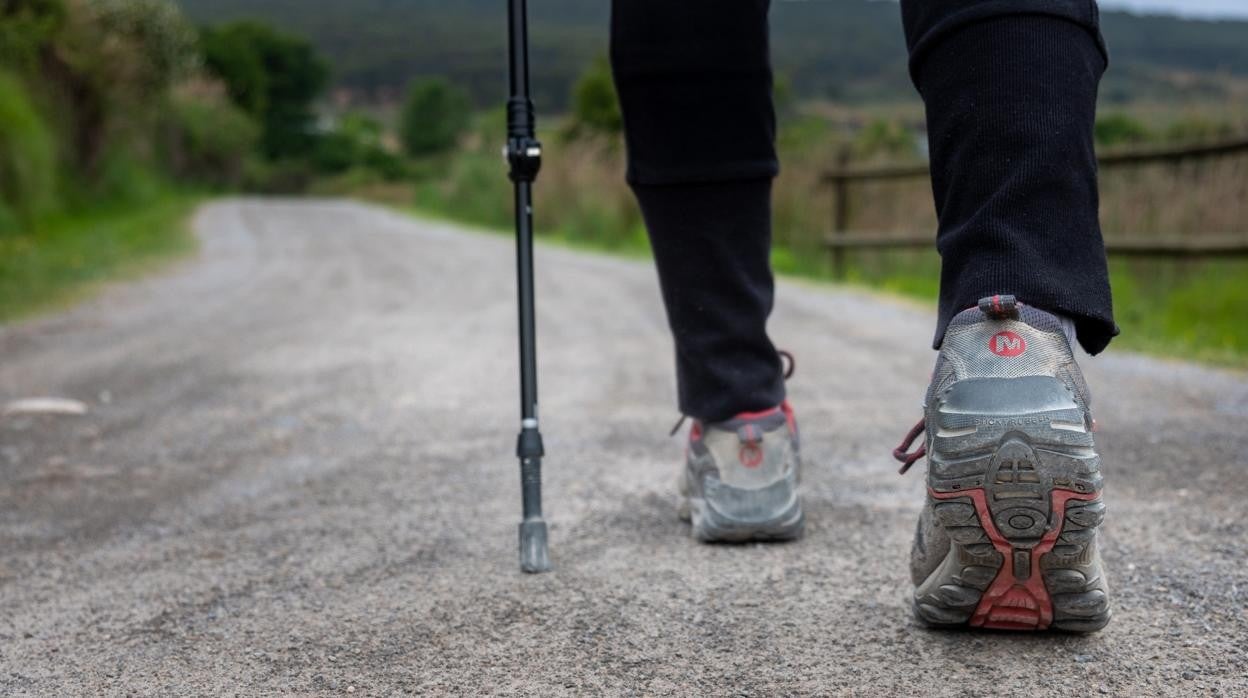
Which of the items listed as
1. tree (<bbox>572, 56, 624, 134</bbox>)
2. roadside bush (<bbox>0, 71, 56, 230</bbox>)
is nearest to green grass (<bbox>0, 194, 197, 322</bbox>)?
roadside bush (<bbox>0, 71, 56, 230</bbox>)

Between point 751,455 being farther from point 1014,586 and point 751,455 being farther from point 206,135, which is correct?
point 206,135

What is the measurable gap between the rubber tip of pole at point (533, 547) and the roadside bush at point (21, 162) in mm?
7430

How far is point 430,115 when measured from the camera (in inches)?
2105

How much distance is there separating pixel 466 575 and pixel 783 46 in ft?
215

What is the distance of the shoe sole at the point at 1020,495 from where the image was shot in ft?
2.72

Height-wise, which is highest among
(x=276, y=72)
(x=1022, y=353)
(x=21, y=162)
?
(x=1022, y=353)

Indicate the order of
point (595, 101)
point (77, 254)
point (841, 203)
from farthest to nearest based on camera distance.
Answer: point (595, 101) → point (841, 203) → point (77, 254)

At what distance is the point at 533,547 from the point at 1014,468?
56 cm

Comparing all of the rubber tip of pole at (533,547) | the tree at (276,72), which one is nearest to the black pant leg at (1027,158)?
the rubber tip of pole at (533,547)

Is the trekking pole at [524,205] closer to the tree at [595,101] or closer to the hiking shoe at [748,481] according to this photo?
the hiking shoe at [748,481]

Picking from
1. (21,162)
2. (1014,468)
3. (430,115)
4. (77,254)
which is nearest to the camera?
(1014,468)

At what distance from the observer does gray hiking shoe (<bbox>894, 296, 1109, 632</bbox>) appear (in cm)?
83

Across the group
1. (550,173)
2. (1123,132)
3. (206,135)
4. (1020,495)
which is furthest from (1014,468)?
(206,135)

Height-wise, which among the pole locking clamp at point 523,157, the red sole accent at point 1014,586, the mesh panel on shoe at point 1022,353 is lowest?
the red sole accent at point 1014,586
